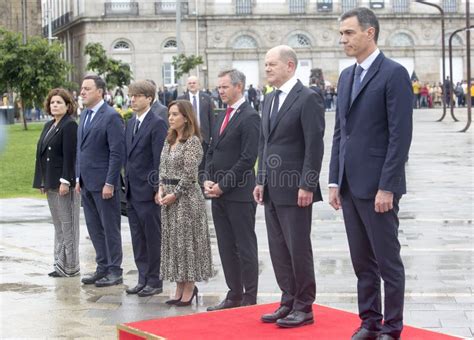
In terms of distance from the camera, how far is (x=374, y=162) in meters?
7.49

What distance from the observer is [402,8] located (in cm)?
7569

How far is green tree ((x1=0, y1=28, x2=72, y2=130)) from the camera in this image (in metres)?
49.0

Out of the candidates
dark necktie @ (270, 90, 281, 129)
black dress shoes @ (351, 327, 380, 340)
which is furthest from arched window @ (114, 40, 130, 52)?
black dress shoes @ (351, 327, 380, 340)

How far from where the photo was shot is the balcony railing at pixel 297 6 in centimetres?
7431

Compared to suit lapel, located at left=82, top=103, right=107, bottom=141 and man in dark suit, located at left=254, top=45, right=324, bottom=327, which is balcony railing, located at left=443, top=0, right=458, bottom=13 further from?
man in dark suit, located at left=254, top=45, right=324, bottom=327

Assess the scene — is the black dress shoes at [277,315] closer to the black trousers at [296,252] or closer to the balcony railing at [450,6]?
the black trousers at [296,252]

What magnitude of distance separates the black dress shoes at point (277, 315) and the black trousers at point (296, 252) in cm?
4

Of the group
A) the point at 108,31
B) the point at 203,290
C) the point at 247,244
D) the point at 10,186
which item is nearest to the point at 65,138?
the point at 203,290

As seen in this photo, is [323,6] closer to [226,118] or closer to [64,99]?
[64,99]

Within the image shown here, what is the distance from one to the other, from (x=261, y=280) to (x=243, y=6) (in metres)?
63.5

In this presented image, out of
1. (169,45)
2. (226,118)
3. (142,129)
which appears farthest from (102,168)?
(169,45)

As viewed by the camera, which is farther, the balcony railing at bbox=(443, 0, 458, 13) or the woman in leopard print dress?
the balcony railing at bbox=(443, 0, 458, 13)

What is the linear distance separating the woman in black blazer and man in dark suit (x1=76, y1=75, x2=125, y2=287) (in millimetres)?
335

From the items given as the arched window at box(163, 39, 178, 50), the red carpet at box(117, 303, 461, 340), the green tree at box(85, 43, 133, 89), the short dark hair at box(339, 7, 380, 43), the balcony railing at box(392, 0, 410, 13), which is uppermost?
the balcony railing at box(392, 0, 410, 13)
